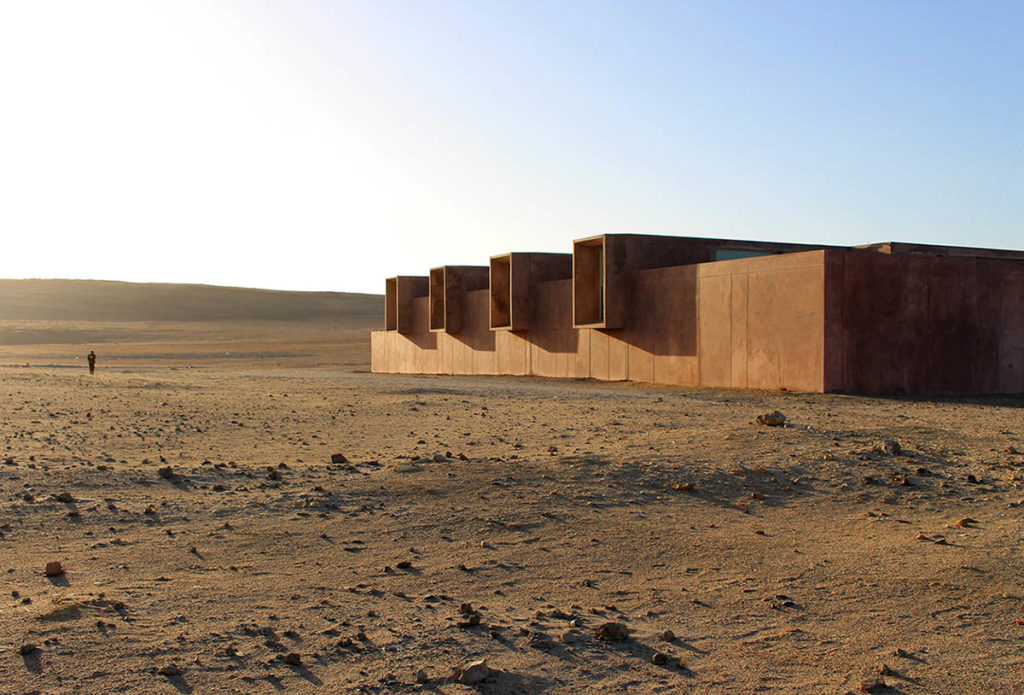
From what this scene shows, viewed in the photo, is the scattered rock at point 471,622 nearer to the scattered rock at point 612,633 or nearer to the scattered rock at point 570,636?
the scattered rock at point 570,636

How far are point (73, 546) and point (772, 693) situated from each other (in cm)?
478

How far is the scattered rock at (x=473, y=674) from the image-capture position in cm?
421

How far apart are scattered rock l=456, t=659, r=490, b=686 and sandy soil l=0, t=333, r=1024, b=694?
4 cm

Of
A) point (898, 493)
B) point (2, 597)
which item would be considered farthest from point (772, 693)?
point (898, 493)

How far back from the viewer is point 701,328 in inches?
901

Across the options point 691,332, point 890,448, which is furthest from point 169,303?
point 890,448

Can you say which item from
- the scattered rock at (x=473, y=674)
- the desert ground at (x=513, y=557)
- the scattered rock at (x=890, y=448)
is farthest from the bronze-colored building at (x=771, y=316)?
the scattered rock at (x=473, y=674)

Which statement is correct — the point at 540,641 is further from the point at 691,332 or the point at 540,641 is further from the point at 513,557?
the point at 691,332

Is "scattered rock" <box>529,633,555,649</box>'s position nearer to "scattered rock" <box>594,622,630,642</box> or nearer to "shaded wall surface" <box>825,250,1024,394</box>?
"scattered rock" <box>594,622,630,642</box>

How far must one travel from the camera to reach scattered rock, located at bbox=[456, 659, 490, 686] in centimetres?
421

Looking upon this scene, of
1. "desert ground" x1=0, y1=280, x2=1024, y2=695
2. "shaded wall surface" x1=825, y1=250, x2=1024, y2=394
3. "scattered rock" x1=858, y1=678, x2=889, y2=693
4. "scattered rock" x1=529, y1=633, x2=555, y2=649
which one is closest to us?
"scattered rock" x1=858, y1=678, x2=889, y2=693

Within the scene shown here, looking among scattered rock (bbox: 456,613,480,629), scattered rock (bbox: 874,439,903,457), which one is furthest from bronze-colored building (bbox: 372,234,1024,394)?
scattered rock (bbox: 456,613,480,629)

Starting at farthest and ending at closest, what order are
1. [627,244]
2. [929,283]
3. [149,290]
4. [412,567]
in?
[149,290] < [627,244] < [929,283] < [412,567]

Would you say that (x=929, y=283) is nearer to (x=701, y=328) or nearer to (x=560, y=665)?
(x=701, y=328)
